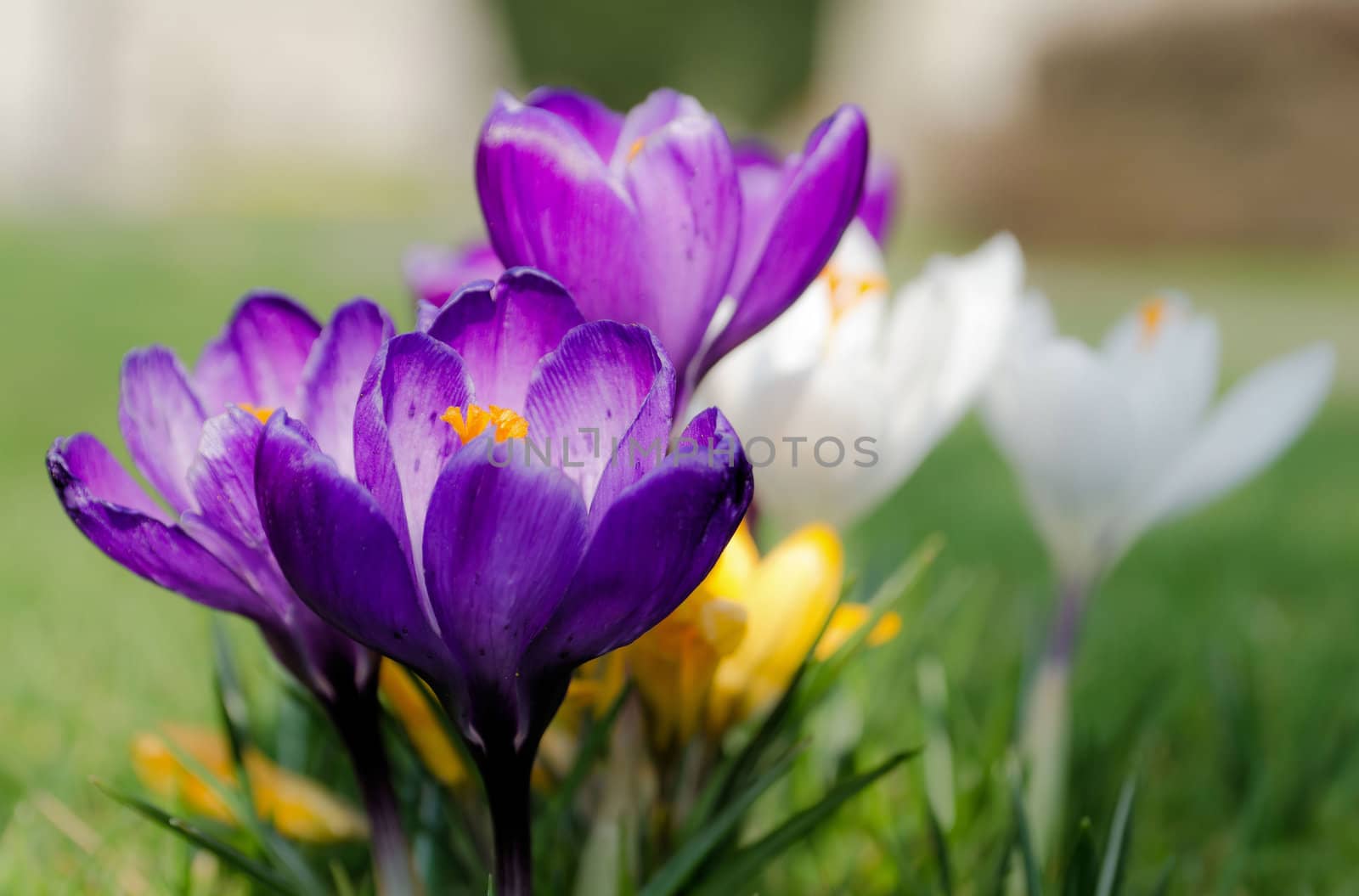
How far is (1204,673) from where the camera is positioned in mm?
997

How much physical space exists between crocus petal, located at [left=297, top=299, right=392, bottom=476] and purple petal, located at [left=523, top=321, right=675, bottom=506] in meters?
0.07

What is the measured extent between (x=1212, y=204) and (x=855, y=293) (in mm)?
6137

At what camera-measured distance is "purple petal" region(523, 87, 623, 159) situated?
1.64ft

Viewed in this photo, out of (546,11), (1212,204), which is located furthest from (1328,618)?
(546,11)

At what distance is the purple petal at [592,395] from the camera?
370 millimetres

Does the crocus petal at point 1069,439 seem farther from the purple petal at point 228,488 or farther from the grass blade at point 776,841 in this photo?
the purple petal at point 228,488

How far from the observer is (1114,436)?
0.58 metres

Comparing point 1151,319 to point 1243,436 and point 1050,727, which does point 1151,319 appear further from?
point 1050,727

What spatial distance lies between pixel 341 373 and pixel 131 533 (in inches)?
3.4

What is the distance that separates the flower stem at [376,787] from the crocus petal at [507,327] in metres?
0.13

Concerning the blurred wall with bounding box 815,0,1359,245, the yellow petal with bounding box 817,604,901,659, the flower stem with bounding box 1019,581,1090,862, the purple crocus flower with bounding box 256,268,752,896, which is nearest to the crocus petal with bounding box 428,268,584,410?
the purple crocus flower with bounding box 256,268,752,896

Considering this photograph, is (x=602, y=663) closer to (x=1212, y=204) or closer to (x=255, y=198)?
(x=1212, y=204)

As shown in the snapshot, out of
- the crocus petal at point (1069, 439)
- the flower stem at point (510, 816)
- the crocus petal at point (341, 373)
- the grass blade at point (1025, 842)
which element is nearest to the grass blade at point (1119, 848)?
the grass blade at point (1025, 842)

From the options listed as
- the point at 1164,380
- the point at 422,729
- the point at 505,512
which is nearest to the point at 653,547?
the point at 505,512
